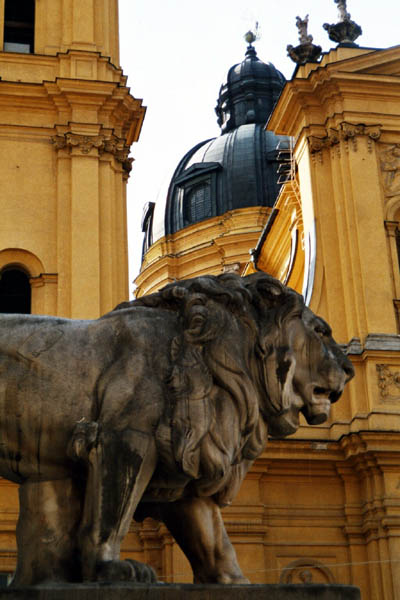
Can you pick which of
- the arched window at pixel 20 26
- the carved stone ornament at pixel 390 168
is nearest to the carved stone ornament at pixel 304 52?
the carved stone ornament at pixel 390 168

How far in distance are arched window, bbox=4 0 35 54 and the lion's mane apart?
63.3 ft

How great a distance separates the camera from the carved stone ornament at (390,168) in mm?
21562

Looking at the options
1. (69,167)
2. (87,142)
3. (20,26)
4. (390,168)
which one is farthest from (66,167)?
(390,168)

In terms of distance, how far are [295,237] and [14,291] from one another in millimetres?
7321

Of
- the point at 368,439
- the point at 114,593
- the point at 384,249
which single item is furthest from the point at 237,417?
the point at 384,249

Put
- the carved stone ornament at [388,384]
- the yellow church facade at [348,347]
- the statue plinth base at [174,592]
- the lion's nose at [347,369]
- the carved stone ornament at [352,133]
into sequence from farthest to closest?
the carved stone ornament at [352,133] → the carved stone ornament at [388,384] → the yellow church facade at [348,347] → the lion's nose at [347,369] → the statue plinth base at [174,592]

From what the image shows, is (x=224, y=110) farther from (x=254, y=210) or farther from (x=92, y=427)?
(x=92, y=427)

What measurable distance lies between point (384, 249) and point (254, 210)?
66.8 feet

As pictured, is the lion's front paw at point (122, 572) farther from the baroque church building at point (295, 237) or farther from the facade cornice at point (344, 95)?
the facade cornice at point (344, 95)

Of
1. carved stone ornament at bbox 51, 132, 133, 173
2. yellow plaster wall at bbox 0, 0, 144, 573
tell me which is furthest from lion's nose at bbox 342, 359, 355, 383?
carved stone ornament at bbox 51, 132, 133, 173

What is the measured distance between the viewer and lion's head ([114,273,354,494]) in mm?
4414

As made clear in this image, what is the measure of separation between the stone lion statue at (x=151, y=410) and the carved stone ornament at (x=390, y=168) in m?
17.2

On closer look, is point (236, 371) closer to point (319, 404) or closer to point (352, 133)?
point (319, 404)

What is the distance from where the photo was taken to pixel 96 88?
70.2ft
